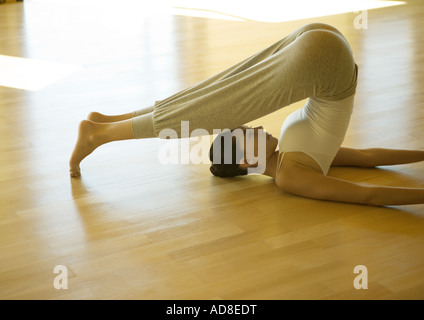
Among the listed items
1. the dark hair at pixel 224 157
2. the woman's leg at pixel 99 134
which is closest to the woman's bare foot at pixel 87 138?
the woman's leg at pixel 99 134

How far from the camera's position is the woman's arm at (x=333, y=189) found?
1.88 meters

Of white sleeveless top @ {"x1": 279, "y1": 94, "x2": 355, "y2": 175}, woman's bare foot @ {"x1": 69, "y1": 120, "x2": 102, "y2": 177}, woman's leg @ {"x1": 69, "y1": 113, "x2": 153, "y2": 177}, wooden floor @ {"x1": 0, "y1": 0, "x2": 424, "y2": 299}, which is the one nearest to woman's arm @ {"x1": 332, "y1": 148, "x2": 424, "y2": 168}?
wooden floor @ {"x1": 0, "y1": 0, "x2": 424, "y2": 299}

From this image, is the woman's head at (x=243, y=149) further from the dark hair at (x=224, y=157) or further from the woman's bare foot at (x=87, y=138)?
the woman's bare foot at (x=87, y=138)

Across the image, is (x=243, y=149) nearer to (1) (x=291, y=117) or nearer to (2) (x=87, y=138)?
(1) (x=291, y=117)

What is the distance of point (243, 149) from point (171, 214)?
0.32 metres

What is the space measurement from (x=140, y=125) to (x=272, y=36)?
235 centimetres

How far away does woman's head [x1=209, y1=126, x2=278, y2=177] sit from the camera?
205 centimetres

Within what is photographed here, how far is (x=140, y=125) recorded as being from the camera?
2.05 m

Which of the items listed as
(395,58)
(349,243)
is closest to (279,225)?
(349,243)

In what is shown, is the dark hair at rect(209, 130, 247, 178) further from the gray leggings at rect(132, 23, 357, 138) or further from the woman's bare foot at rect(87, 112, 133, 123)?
the woman's bare foot at rect(87, 112, 133, 123)

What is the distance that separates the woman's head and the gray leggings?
2.7 inches

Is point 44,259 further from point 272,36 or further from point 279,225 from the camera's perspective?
point 272,36

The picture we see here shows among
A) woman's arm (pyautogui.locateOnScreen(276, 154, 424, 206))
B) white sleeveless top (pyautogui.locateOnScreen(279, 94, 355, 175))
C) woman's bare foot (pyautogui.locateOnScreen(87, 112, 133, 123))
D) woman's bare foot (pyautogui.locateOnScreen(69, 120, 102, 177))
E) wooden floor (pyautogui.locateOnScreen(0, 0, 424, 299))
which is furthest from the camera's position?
woman's bare foot (pyautogui.locateOnScreen(87, 112, 133, 123))

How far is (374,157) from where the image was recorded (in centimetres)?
222
